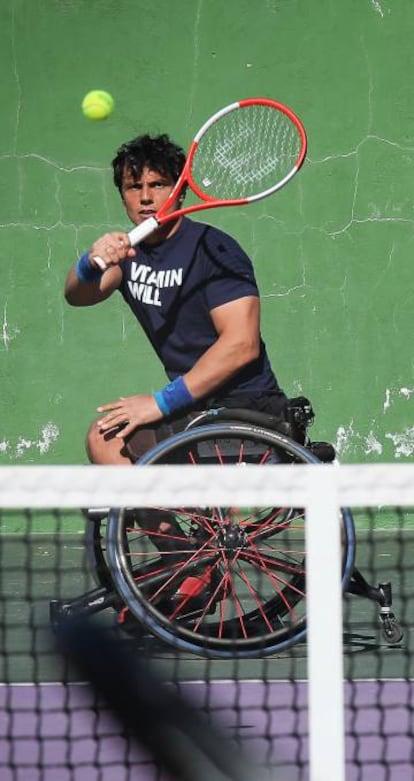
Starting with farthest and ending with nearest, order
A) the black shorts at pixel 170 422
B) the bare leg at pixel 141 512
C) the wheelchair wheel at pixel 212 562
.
→ the black shorts at pixel 170 422 < the bare leg at pixel 141 512 < the wheelchair wheel at pixel 212 562

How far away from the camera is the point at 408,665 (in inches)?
136

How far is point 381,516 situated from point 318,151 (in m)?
1.43

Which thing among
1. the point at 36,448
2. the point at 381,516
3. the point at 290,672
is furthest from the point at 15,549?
the point at 290,672

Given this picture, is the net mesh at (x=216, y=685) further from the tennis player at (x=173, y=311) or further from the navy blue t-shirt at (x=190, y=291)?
the navy blue t-shirt at (x=190, y=291)

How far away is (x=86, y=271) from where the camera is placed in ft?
13.0

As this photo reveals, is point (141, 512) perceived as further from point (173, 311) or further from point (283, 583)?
point (173, 311)

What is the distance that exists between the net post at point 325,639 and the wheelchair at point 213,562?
1225mm

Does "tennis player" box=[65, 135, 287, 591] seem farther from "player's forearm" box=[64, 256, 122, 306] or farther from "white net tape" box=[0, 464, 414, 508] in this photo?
"white net tape" box=[0, 464, 414, 508]

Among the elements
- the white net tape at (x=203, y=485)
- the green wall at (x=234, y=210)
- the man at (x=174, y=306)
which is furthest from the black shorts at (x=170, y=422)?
the green wall at (x=234, y=210)

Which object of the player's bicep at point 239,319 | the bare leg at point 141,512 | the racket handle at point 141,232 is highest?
the racket handle at point 141,232

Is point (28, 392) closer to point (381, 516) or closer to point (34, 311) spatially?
point (34, 311)

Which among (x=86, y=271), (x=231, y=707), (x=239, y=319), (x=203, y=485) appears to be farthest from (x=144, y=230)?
(x=203, y=485)

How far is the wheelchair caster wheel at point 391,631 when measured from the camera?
372 centimetres

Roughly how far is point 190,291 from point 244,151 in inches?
21.4
